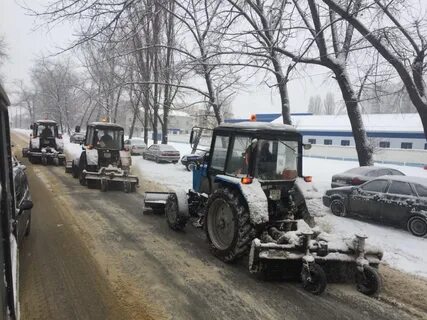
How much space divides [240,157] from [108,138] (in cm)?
903

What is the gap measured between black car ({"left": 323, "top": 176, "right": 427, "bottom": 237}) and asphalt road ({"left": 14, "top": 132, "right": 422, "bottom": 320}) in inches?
193

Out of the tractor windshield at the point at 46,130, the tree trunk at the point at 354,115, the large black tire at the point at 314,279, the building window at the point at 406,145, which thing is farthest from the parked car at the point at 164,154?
the large black tire at the point at 314,279

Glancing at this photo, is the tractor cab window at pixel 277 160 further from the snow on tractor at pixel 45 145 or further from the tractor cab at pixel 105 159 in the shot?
the snow on tractor at pixel 45 145

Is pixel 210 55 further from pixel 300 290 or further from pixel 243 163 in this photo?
pixel 300 290

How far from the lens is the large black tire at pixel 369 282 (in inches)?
219

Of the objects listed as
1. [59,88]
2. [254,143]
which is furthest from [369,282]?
[59,88]

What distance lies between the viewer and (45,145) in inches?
834

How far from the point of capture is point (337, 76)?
43.2 ft

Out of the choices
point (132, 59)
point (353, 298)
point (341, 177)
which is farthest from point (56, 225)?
point (132, 59)

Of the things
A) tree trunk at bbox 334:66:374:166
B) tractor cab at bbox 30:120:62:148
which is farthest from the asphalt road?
tractor cab at bbox 30:120:62:148

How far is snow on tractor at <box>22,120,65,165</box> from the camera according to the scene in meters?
20.3

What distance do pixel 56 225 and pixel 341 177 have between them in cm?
1062

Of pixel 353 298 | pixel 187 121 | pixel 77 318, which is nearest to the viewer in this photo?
pixel 77 318

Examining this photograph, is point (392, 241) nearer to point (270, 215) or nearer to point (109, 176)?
point (270, 215)
